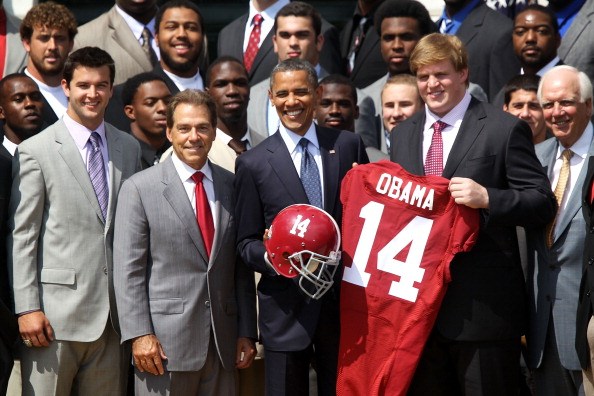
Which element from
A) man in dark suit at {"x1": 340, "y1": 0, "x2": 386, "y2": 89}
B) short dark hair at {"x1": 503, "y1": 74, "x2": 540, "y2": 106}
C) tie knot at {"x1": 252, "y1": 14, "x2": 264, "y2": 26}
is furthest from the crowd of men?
man in dark suit at {"x1": 340, "y1": 0, "x2": 386, "y2": 89}

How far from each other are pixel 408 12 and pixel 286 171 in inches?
126

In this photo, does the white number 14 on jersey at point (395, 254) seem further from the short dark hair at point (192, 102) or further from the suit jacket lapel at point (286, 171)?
the short dark hair at point (192, 102)

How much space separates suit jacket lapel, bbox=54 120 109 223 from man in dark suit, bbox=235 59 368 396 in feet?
2.72

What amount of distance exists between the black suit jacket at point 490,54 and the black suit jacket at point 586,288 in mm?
2885

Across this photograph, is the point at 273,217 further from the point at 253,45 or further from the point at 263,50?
the point at 253,45

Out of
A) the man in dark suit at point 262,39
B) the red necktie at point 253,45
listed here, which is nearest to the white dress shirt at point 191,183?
the man in dark suit at point 262,39

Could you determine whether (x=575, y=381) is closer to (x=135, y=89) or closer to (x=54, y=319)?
(x=54, y=319)

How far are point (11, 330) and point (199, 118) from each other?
5.14 ft

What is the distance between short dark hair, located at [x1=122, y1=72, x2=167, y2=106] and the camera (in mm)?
8414

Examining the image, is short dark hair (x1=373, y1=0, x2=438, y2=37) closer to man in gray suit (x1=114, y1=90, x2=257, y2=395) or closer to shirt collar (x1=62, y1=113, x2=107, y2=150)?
man in gray suit (x1=114, y1=90, x2=257, y2=395)

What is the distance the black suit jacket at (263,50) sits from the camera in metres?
9.63

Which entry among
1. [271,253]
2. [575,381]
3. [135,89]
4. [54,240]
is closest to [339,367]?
[271,253]

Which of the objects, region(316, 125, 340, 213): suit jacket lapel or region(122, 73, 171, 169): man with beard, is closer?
region(316, 125, 340, 213): suit jacket lapel

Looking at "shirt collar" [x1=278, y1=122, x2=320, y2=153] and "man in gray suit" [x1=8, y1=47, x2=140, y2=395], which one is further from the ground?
"shirt collar" [x1=278, y1=122, x2=320, y2=153]
